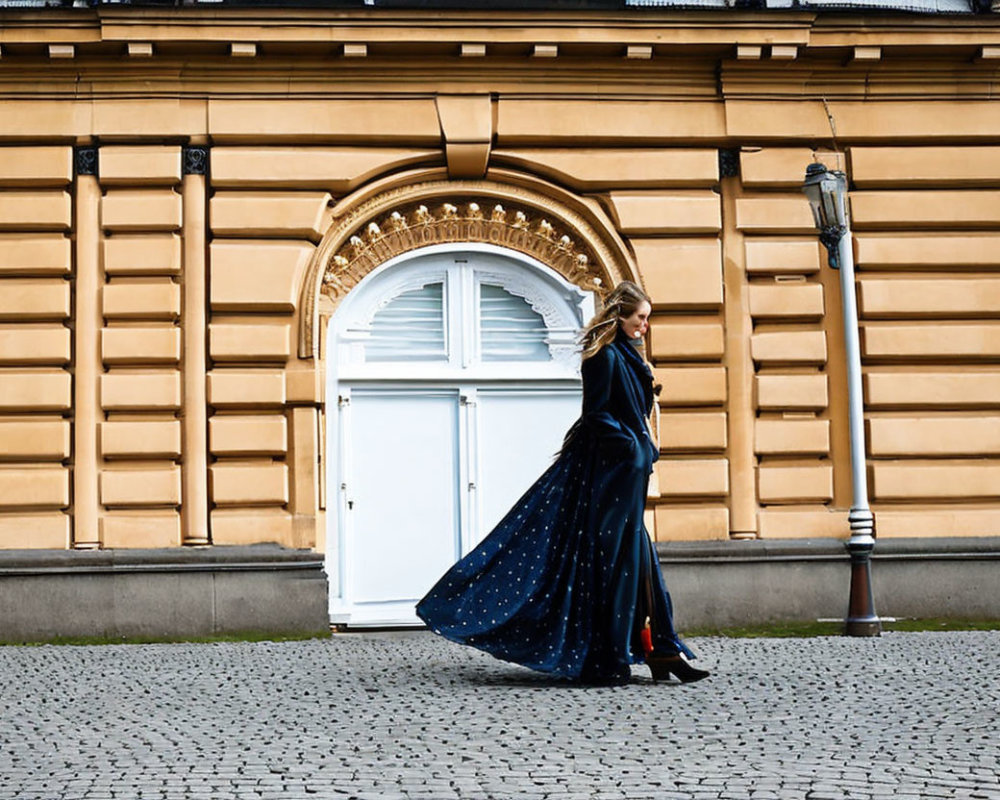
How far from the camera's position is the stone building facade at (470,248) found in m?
13.1

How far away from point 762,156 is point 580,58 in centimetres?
175

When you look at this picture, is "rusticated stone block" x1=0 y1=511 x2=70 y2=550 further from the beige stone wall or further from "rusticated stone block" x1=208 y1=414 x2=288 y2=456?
"rusticated stone block" x1=208 y1=414 x2=288 y2=456

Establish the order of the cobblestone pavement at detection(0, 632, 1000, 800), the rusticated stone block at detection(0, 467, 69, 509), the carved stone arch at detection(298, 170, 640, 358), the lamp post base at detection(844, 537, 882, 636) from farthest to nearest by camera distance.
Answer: the carved stone arch at detection(298, 170, 640, 358), the rusticated stone block at detection(0, 467, 69, 509), the lamp post base at detection(844, 537, 882, 636), the cobblestone pavement at detection(0, 632, 1000, 800)

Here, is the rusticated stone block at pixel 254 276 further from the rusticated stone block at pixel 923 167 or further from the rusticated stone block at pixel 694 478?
the rusticated stone block at pixel 923 167

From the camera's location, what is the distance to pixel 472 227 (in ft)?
45.4

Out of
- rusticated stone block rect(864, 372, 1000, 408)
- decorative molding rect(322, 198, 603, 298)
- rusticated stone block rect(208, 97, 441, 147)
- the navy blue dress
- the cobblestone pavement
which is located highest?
rusticated stone block rect(208, 97, 441, 147)

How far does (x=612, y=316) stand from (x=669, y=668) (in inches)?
76.8

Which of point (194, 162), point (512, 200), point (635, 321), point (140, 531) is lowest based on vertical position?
point (140, 531)

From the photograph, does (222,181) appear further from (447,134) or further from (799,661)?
(799,661)

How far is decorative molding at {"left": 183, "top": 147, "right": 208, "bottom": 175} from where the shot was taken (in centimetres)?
1341

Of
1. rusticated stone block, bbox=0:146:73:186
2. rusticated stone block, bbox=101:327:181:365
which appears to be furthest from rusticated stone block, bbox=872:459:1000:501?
rusticated stone block, bbox=0:146:73:186

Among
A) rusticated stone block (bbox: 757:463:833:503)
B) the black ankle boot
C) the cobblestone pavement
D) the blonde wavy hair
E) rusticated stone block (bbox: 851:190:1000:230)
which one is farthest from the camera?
rusticated stone block (bbox: 851:190:1000:230)

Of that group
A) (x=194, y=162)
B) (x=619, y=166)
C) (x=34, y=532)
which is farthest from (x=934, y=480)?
(x=34, y=532)

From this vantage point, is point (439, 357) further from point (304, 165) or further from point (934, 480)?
point (934, 480)
